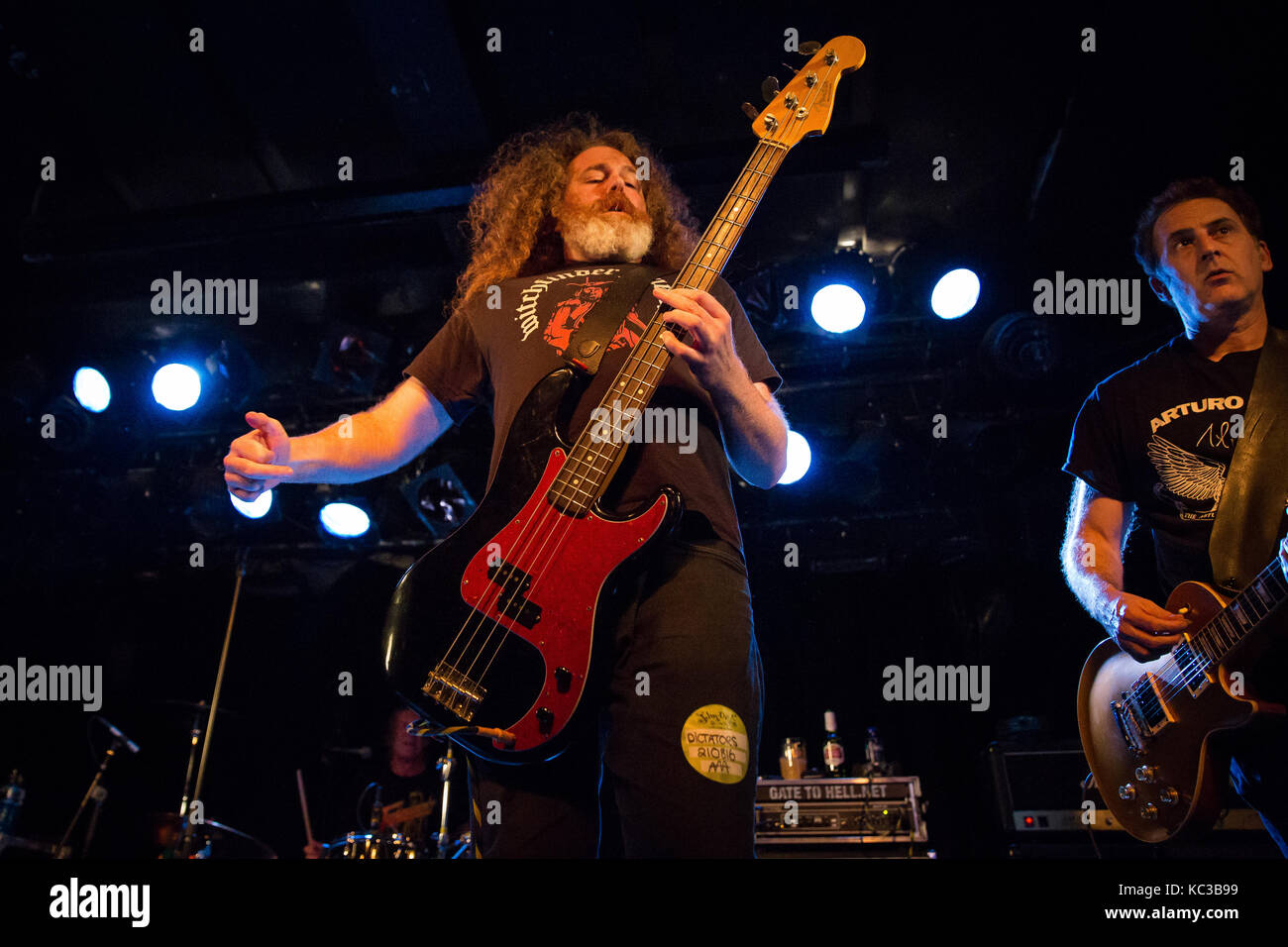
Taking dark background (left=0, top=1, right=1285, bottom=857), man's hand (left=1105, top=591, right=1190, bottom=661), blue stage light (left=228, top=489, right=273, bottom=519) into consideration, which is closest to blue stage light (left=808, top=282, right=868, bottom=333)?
dark background (left=0, top=1, right=1285, bottom=857)

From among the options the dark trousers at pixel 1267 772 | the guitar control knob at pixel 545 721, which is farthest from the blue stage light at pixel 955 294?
the guitar control knob at pixel 545 721

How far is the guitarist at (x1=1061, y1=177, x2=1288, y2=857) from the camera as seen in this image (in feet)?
7.70

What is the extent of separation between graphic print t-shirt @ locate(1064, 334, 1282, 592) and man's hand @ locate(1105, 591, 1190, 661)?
0.15 meters

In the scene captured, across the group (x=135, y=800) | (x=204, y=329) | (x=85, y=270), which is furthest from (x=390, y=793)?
(x=85, y=270)

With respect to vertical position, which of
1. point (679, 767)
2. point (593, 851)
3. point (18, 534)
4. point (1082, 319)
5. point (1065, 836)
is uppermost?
point (1082, 319)

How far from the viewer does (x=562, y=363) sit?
2121 millimetres

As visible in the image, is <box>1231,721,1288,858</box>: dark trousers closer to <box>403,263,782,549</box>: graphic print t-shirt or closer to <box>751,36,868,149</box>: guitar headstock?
<box>403,263,782,549</box>: graphic print t-shirt

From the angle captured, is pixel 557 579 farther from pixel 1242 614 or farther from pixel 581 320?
pixel 1242 614

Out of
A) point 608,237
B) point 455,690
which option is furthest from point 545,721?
point 608,237

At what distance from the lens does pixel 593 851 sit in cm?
173

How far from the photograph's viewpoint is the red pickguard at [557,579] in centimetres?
167

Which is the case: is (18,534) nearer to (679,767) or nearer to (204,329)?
(204,329)

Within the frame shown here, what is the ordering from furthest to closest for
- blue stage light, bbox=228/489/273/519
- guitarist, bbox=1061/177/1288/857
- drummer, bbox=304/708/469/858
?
drummer, bbox=304/708/469/858
blue stage light, bbox=228/489/273/519
guitarist, bbox=1061/177/1288/857

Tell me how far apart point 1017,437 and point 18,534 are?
781cm
